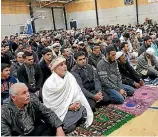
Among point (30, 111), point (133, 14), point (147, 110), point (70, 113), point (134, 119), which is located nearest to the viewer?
point (30, 111)

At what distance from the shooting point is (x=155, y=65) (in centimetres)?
482

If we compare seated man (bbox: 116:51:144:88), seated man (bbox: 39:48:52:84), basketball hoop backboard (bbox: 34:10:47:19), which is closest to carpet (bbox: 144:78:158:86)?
seated man (bbox: 116:51:144:88)

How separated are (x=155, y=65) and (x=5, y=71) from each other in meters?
2.95

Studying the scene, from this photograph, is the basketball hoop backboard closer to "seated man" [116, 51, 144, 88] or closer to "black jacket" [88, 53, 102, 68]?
"black jacket" [88, 53, 102, 68]

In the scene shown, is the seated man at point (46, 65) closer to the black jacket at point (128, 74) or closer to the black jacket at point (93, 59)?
the black jacket at point (93, 59)

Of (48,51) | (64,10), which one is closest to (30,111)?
(48,51)

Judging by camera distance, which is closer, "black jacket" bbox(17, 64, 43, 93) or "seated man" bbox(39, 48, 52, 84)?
"black jacket" bbox(17, 64, 43, 93)

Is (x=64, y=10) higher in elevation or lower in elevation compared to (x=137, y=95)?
higher

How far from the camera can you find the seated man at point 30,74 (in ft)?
11.8

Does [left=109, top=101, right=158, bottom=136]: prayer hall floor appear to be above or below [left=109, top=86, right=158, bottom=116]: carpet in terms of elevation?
below

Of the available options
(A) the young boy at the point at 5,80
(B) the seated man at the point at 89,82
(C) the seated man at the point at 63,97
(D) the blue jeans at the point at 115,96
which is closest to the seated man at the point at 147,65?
(D) the blue jeans at the point at 115,96

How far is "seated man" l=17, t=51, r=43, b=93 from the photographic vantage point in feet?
11.8

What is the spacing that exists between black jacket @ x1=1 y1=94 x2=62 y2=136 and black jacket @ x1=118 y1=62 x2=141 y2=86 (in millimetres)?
2114

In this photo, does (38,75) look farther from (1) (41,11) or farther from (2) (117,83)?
(1) (41,11)
